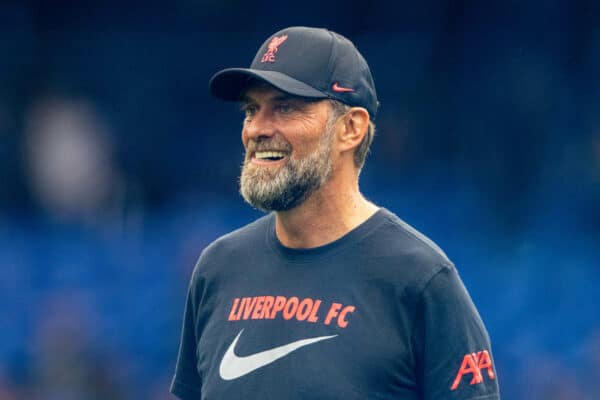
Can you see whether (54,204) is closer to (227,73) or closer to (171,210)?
(171,210)

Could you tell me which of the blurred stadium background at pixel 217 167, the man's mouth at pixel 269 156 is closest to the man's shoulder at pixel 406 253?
the man's mouth at pixel 269 156

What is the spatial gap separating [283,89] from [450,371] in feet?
2.68

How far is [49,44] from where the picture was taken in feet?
24.1

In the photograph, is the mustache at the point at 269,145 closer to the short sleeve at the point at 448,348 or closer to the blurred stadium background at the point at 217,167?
the short sleeve at the point at 448,348

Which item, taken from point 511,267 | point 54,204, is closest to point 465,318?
point 511,267

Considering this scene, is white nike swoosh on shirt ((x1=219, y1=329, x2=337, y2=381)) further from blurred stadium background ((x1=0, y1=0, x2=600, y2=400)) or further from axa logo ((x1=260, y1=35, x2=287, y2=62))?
blurred stadium background ((x1=0, y1=0, x2=600, y2=400))

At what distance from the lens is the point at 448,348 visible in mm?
2535

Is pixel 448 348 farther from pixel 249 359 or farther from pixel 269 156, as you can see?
pixel 269 156

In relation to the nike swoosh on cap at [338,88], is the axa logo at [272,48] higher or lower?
higher

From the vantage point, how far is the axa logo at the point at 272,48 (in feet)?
9.37

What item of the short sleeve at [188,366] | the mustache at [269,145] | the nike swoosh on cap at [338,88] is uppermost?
the nike swoosh on cap at [338,88]

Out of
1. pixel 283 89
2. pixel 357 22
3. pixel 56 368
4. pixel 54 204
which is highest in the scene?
pixel 357 22

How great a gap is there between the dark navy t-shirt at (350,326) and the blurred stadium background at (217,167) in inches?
156

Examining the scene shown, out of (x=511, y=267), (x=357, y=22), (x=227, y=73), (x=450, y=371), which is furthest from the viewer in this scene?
(x=357, y=22)
